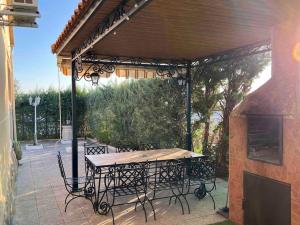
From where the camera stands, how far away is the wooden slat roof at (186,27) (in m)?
3.87

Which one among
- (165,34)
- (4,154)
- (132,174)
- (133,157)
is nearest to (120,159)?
(133,157)

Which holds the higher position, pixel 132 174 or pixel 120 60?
pixel 120 60

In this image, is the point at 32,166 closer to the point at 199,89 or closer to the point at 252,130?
the point at 199,89

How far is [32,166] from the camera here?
34.2 feet

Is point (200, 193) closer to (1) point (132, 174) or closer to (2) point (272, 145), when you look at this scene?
(1) point (132, 174)

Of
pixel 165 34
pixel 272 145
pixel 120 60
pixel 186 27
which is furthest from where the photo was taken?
pixel 120 60

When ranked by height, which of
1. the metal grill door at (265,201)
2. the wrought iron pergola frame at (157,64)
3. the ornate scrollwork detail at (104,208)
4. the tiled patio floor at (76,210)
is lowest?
the tiled patio floor at (76,210)

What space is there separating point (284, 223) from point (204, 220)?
1655mm

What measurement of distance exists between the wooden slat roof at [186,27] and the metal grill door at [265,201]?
8.37 feet

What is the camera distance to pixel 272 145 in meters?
5.05

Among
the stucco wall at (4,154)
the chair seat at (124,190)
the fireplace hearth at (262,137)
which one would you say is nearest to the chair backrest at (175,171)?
the chair seat at (124,190)

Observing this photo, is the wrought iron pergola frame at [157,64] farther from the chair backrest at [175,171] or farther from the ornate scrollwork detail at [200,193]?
the chair backrest at [175,171]

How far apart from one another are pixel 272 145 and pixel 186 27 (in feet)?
8.49

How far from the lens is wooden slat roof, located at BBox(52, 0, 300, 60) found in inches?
152
